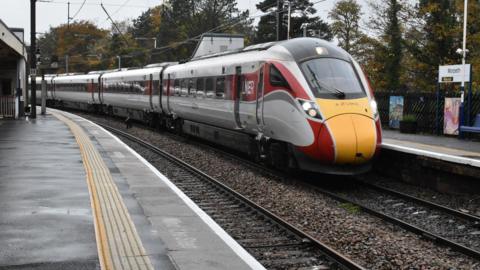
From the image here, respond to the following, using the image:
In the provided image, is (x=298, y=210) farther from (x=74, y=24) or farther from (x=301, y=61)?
(x=74, y=24)

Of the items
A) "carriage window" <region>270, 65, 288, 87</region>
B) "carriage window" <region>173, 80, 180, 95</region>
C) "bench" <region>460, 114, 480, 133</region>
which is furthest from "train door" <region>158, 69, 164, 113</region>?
"carriage window" <region>270, 65, 288, 87</region>

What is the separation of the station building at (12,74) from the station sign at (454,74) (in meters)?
16.6

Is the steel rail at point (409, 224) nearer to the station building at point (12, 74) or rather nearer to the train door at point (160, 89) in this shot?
the train door at point (160, 89)

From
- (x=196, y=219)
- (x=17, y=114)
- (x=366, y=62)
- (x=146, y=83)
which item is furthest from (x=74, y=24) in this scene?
(x=196, y=219)

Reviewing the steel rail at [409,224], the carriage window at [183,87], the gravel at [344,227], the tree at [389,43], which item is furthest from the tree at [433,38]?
the gravel at [344,227]

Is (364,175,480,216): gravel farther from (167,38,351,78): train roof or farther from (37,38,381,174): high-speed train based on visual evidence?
(167,38,351,78): train roof

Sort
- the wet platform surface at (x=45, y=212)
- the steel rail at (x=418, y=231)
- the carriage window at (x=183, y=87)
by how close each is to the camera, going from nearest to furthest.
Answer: the wet platform surface at (x=45, y=212) < the steel rail at (x=418, y=231) < the carriage window at (x=183, y=87)

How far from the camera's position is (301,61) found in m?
12.5

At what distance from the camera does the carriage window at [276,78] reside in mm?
12602

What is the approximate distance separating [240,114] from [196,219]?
705 centimetres

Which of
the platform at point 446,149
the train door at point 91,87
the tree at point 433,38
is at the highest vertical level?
the tree at point 433,38

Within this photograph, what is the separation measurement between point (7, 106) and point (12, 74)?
416 cm

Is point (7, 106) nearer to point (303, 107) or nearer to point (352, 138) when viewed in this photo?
point (303, 107)

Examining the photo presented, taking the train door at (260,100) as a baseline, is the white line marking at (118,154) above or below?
below
